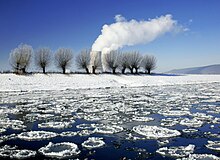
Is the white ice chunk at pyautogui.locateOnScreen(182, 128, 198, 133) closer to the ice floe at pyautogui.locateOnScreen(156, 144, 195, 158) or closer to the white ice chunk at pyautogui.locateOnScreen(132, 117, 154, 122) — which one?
the ice floe at pyautogui.locateOnScreen(156, 144, 195, 158)

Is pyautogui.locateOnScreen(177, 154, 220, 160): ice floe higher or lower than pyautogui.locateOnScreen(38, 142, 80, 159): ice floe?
higher

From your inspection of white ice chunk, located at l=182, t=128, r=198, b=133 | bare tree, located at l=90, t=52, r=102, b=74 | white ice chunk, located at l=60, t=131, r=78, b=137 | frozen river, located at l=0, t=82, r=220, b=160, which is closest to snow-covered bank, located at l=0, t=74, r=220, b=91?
bare tree, located at l=90, t=52, r=102, b=74

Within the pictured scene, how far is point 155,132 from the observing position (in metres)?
9.38

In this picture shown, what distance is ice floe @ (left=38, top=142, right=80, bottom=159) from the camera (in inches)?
273

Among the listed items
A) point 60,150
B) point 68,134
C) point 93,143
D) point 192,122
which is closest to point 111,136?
point 93,143

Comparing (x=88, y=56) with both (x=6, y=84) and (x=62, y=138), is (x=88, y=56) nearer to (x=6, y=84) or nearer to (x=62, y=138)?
(x=6, y=84)

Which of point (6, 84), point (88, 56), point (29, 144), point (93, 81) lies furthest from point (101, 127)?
point (88, 56)

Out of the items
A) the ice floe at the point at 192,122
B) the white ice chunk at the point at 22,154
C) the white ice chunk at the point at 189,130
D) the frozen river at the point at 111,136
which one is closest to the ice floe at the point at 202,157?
the frozen river at the point at 111,136

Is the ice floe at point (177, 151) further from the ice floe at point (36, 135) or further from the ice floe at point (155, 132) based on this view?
the ice floe at point (36, 135)

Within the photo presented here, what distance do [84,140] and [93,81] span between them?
113ft

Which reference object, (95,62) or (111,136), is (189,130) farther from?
(95,62)

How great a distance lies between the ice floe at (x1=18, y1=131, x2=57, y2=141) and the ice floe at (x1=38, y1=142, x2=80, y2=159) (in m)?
1.21

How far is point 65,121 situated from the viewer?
12.1 metres

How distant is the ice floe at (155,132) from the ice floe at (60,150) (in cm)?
280
